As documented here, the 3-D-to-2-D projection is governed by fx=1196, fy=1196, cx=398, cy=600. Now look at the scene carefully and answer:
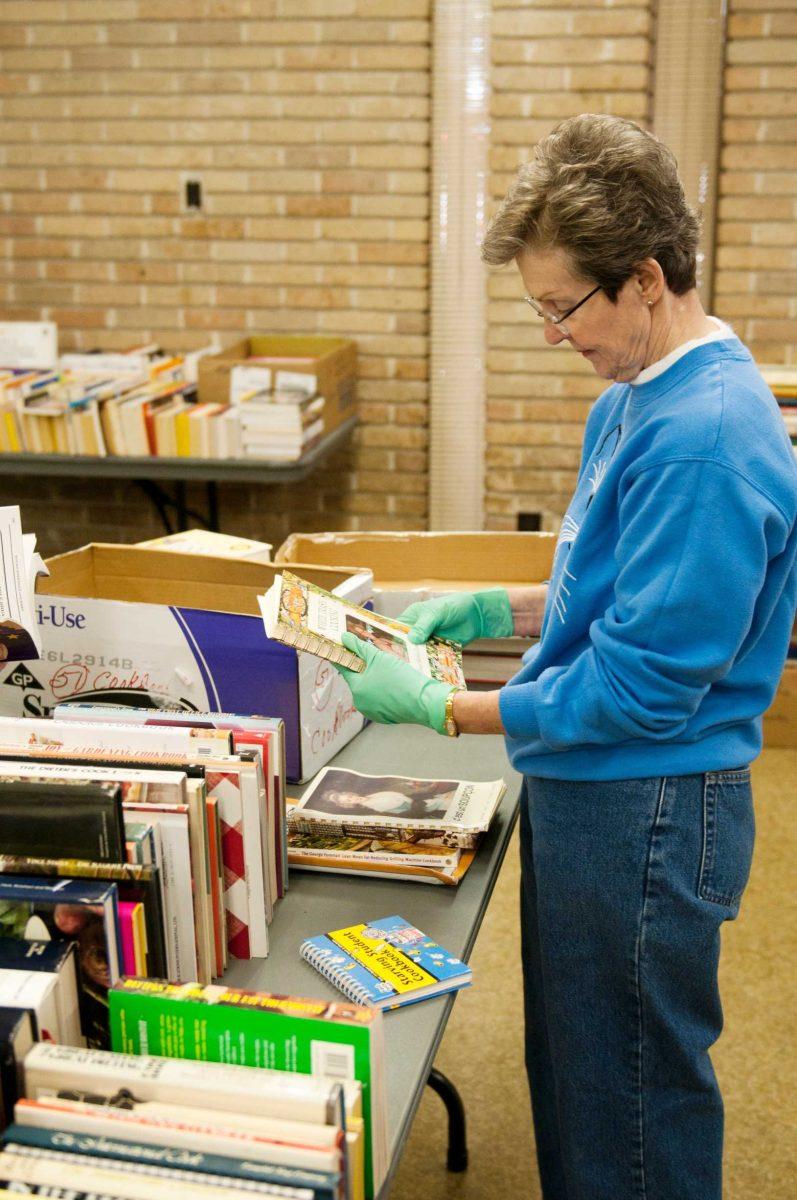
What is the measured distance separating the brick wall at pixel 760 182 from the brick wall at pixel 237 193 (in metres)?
1.09

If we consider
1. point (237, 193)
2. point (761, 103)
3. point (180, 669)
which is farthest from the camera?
point (237, 193)

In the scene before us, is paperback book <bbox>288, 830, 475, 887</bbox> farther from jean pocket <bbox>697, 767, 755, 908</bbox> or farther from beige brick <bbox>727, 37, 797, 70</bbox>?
beige brick <bbox>727, 37, 797, 70</bbox>

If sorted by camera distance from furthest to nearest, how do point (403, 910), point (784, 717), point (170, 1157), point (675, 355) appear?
point (784, 717), point (403, 910), point (675, 355), point (170, 1157)

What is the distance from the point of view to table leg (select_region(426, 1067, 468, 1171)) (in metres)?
2.24

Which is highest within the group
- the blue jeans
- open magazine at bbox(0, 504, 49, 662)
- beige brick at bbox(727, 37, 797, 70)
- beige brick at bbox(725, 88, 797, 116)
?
beige brick at bbox(727, 37, 797, 70)

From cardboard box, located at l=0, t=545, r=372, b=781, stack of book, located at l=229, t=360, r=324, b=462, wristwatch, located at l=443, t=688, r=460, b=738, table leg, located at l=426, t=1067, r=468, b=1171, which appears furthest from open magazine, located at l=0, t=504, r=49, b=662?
stack of book, located at l=229, t=360, r=324, b=462

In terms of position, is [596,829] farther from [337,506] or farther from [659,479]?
[337,506]

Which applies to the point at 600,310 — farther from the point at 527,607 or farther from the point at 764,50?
the point at 764,50

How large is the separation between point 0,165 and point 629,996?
426cm

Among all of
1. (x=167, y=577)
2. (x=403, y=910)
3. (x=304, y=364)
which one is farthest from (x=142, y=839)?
(x=304, y=364)

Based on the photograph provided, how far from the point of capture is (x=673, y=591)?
4.25ft

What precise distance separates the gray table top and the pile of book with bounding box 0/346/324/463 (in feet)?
6.58

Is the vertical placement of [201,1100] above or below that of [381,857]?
above

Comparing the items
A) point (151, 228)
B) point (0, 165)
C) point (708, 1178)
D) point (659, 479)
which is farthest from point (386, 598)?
point (0, 165)
